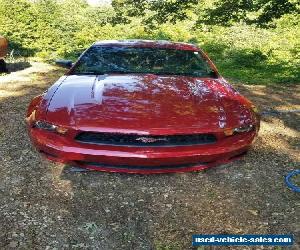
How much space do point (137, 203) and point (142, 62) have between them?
2.22 meters

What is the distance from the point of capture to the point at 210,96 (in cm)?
459

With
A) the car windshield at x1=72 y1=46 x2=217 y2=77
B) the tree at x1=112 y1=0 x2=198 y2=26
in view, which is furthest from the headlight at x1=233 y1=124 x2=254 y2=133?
the tree at x1=112 y1=0 x2=198 y2=26

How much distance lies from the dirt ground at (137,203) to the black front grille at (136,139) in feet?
1.61

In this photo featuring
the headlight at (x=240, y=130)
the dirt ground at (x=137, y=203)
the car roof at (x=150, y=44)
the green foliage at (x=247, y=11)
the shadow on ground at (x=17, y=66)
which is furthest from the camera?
the green foliage at (x=247, y=11)

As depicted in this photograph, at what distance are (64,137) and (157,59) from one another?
6.82ft

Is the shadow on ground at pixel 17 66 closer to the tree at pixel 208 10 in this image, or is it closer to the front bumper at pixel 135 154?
the front bumper at pixel 135 154

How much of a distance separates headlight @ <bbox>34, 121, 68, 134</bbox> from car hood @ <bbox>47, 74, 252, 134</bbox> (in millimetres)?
57

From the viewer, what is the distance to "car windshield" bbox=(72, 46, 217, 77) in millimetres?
5273

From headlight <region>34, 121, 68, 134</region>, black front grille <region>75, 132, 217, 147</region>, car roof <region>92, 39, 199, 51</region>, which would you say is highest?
car roof <region>92, 39, 199, 51</region>

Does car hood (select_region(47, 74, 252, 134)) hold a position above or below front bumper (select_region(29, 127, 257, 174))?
above

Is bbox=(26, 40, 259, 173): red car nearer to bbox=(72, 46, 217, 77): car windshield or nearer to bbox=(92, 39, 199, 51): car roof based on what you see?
bbox=(72, 46, 217, 77): car windshield

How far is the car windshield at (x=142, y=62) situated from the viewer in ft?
17.3

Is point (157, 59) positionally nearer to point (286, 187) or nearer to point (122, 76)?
point (122, 76)

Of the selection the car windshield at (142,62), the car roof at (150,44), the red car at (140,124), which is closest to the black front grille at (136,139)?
the red car at (140,124)
